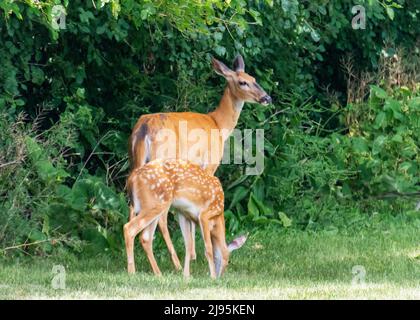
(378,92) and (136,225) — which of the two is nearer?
(136,225)

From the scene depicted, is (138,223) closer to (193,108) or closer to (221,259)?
(221,259)

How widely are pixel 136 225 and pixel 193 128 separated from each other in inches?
73.9

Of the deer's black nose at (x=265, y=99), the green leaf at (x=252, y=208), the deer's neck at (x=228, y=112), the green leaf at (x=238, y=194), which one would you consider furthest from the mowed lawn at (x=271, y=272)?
the deer's black nose at (x=265, y=99)

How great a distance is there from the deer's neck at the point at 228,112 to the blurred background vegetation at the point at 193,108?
49 centimetres

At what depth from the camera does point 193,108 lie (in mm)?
13305

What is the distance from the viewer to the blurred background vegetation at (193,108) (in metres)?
11.1

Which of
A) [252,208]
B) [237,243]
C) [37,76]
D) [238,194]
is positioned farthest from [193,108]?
[237,243]

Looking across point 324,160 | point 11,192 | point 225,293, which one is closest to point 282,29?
point 324,160

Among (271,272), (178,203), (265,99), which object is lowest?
(271,272)

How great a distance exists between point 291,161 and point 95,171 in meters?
2.11

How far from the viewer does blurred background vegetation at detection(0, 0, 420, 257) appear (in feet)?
36.5

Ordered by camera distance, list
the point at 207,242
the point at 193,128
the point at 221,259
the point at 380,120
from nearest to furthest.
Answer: the point at 207,242 → the point at 221,259 → the point at 193,128 → the point at 380,120

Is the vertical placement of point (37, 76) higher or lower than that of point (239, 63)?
lower

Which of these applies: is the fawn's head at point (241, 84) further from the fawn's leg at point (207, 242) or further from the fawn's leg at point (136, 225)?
the fawn's leg at point (136, 225)
